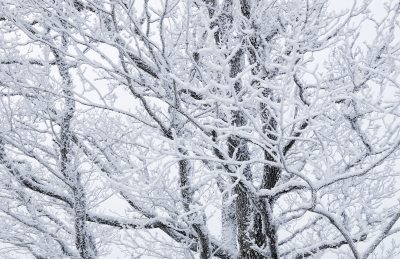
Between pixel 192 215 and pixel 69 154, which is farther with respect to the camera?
pixel 69 154

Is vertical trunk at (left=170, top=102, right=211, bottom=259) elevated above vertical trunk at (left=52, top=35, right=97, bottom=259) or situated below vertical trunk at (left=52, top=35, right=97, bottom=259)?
below

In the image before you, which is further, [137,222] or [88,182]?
[88,182]

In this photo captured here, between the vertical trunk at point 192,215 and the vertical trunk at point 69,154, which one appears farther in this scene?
the vertical trunk at point 69,154

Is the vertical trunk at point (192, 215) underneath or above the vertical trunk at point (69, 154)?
underneath

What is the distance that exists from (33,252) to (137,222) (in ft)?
7.15

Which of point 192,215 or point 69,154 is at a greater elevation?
point 69,154

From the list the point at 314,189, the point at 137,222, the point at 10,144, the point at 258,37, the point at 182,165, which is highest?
the point at 258,37

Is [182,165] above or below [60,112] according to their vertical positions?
below

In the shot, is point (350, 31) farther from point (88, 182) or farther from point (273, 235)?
point (88, 182)

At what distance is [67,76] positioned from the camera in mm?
6047

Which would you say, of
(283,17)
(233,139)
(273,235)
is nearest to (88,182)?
(233,139)

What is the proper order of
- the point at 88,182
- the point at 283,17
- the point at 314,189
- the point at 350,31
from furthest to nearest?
the point at 88,182, the point at 350,31, the point at 283,17, the point at 314,189

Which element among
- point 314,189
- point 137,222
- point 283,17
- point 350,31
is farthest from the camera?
point 137,222

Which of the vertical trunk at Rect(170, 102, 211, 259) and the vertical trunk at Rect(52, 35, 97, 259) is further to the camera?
the vertical trunk at Rect(52, 35, 97, 259)
